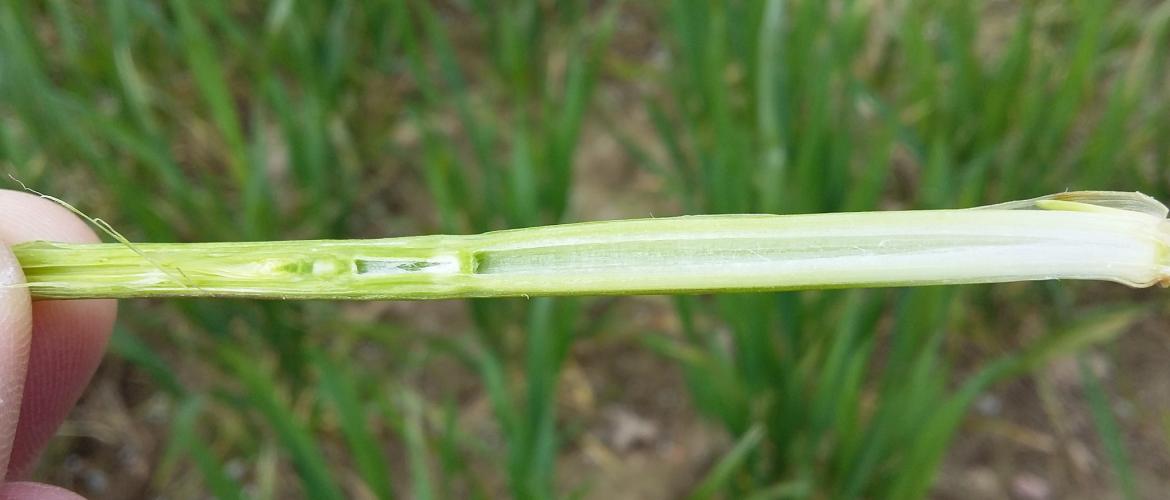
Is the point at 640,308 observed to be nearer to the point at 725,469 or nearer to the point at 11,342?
the point at 725,469

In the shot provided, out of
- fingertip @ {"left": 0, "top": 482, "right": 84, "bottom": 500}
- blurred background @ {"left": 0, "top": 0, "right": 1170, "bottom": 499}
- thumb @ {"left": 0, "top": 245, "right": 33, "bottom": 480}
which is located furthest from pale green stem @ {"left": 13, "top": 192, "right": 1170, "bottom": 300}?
blurred background @ {"left": 0, "top": 0, "right": 1170, "bottom": 499}

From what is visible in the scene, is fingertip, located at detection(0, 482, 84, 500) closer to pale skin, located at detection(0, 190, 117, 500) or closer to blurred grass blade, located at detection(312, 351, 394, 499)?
pale skin, located at detection(0, 190, 117, 500)

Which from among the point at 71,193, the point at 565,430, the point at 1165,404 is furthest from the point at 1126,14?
the point at 71,193

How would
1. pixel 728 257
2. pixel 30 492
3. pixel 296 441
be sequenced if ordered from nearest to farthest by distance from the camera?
pixel 728 257 < pixel 30 492 < pixel 296 441

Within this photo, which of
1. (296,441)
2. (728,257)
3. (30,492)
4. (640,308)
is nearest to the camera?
(728,257)

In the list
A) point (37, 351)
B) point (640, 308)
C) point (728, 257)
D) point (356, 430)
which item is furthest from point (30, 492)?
point (640, 308)
